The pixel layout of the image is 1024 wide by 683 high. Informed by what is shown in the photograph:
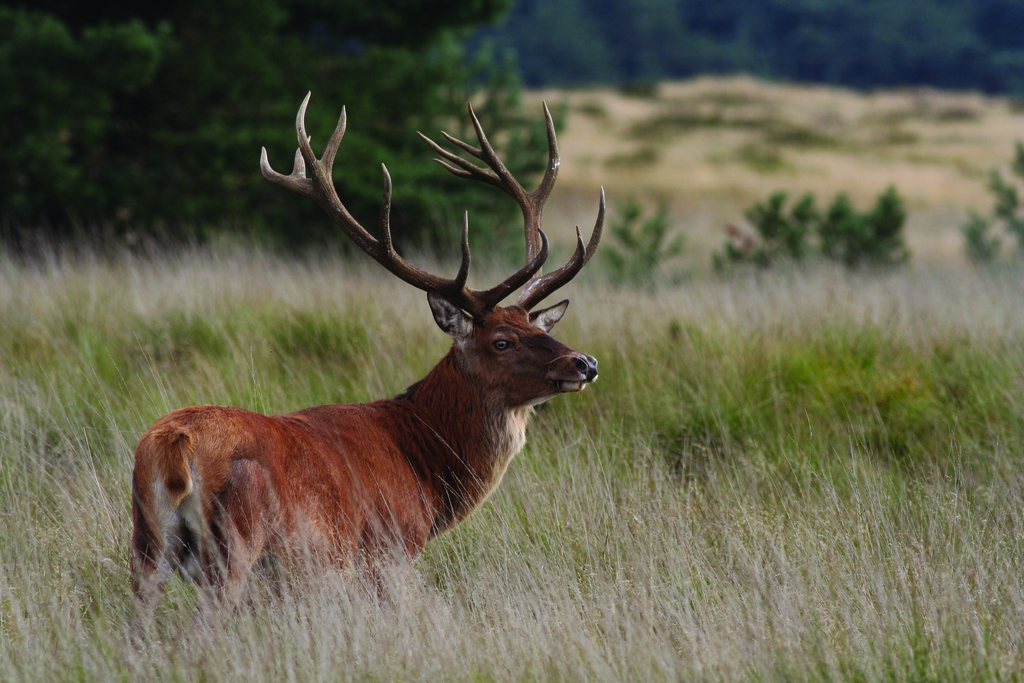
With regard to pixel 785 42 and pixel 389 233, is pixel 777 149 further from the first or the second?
pixel 785 42

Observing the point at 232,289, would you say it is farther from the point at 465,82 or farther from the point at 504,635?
the point at 465,82

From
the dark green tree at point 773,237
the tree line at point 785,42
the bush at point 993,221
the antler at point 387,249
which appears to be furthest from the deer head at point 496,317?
the tree line at point 785,42

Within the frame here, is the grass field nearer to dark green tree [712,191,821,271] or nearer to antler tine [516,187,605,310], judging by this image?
antler tine [516,187,605,310]

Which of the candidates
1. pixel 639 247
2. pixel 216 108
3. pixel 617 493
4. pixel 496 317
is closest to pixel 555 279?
pixel 496 317

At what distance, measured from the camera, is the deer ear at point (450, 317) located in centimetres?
395

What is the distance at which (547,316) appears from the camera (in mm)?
4258

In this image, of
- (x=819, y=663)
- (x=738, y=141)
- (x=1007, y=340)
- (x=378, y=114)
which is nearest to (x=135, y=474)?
(x=819, y=663)

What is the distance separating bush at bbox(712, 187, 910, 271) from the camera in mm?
11070

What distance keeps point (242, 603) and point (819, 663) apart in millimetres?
1649

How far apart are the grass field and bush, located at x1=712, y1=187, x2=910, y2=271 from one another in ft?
12.4

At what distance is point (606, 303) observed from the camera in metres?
6.84

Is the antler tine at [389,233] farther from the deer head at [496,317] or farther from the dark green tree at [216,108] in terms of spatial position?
the dark green tree at [216,108]

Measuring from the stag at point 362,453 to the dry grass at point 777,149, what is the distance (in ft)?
47.8

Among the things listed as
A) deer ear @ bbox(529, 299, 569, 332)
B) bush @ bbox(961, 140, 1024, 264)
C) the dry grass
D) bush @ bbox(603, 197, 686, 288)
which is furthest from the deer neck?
the dry grass
